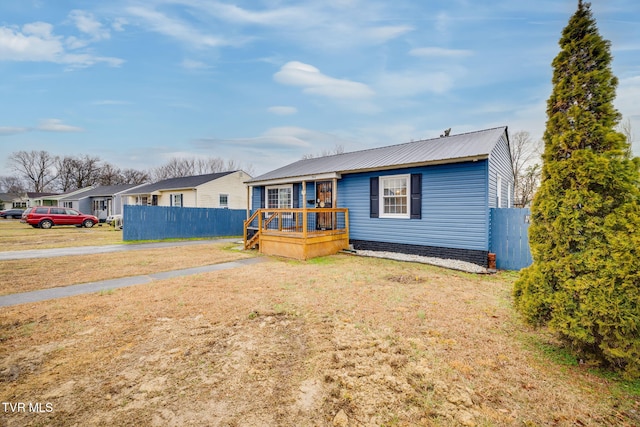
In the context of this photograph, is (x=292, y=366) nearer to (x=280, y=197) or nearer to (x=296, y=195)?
(x=296, y=195)

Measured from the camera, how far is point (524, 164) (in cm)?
2062

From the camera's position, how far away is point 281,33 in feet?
35.1

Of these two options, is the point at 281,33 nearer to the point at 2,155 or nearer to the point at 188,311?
the point at 188,311

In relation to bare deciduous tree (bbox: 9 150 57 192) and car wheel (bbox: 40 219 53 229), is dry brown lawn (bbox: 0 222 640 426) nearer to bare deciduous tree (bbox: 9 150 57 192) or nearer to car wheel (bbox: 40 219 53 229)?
car wheel (bbox: 40 219 53 229)

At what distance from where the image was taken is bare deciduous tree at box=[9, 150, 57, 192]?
57.6 meters

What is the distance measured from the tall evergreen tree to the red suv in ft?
94.5

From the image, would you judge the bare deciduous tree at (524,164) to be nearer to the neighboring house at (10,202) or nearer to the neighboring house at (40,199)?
the neighboring house at (40,199)

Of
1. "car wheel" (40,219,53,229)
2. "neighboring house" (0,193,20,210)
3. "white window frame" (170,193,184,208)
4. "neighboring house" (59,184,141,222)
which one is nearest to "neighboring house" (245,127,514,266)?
"white window frame" (170,193,184,208)

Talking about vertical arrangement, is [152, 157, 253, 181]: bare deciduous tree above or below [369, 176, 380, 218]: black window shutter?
above

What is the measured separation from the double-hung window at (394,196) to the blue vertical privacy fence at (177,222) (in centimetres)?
1173

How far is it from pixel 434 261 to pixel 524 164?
18504 millimetres

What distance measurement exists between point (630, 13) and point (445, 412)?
707 centimetres

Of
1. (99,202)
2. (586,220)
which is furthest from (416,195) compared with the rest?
(99,202)

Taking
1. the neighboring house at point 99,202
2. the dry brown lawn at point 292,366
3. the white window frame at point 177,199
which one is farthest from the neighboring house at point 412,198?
the neighboring house at point 99,202
